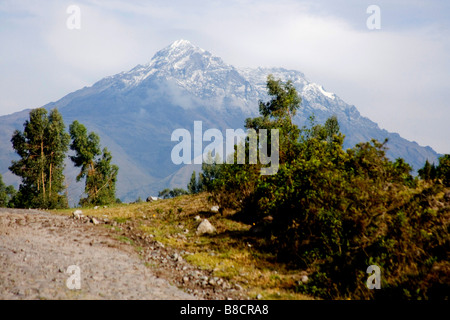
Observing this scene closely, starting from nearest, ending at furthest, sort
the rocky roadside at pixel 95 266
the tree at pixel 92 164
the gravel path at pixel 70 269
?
the gravel path at pixel 70 269 → the rocky roadside at pixel 95 266 → the tree at pixel 92 164

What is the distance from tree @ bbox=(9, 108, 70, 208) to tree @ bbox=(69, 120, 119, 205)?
2.74 metres

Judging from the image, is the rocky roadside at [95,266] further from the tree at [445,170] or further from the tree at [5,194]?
the tree at [5,194]

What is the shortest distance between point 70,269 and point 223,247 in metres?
7.53

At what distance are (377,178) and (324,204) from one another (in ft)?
8.38

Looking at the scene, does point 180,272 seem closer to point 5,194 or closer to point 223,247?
point 223,247

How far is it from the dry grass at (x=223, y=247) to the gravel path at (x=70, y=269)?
8.69 ft

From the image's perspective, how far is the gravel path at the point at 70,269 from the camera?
9008mm

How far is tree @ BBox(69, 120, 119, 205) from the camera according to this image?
62.3 m

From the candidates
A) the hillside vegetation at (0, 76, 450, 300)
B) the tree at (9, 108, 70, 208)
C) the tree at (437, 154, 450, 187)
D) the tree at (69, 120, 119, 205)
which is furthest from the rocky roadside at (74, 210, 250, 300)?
the tree at (69, 120, 119, 205)

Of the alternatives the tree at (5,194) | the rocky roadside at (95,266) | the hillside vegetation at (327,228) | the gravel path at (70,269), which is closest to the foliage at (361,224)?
the hillside vegetation at (327,228)

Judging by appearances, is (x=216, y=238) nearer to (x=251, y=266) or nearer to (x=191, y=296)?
(x=251, y=266)

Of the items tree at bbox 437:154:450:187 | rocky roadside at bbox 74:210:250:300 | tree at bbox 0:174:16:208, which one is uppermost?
tree at bbox 437:154:450:187

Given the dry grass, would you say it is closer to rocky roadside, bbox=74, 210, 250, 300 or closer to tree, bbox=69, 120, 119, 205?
rocky roadside, bbox=74, 210, 250, 300
